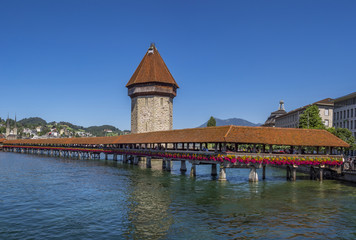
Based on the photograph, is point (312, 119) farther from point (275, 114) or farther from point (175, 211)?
point (275, 114)

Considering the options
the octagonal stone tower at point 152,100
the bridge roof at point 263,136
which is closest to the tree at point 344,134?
the bridge roof at point 263,136

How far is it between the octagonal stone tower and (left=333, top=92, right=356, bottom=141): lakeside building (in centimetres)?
3506

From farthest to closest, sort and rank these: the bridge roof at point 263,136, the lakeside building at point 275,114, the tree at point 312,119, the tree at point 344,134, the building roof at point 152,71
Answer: the lakeside building at point 275,114 → the building roof at point 152,71 → the tree at point 312,119 → the tree at point 344,134 → the bridge roof at point 263,136

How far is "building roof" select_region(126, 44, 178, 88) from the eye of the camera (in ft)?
236

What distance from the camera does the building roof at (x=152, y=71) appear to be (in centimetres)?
7206

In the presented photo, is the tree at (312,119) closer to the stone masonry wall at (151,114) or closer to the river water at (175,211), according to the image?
the river water at (175,211)

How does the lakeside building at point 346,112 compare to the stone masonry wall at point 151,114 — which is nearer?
the lakeside building at point 346,112

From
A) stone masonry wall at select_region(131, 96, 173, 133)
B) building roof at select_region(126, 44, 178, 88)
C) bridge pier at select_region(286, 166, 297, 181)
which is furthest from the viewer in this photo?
building roof at select_region(126, 44, 178, 88)

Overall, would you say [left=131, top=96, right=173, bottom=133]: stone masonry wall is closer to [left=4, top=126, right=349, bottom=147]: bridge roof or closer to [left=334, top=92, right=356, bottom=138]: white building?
[left=4, top=126, right=349, bottom=147]: bridge roof

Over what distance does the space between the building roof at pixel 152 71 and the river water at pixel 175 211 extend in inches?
1686

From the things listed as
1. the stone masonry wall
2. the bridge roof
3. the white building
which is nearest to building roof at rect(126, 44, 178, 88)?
the stone masonry wall

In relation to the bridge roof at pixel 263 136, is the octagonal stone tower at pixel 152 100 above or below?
above

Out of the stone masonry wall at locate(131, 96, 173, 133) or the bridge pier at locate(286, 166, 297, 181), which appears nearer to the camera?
the bridge pier at locate(286, 166, 297, 181)

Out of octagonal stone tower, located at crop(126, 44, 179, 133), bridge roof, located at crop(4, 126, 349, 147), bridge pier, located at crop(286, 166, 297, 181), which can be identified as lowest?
bridge pier, located at crop(286, 166, 297, 181)
